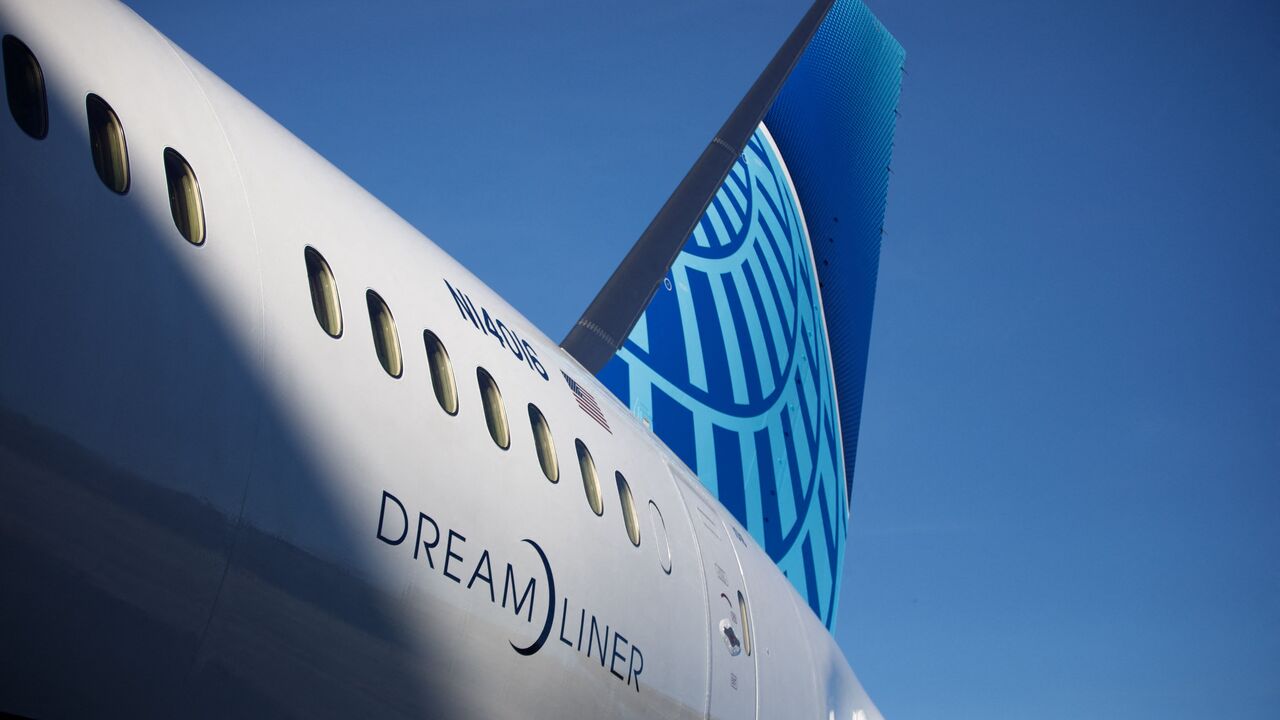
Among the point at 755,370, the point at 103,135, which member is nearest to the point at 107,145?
the point at 103,135

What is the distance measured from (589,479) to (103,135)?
8.54 ft

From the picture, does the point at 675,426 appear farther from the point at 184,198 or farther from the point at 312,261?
the point at 184,198

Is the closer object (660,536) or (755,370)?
(660,536)

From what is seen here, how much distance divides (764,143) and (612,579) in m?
8.88

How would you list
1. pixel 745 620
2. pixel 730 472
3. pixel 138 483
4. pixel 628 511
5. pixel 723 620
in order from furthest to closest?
1. pixel 730 472
2. pixel 745 620
3. pixel 723 620
4. pixel 628 511
5. pixel 138 483

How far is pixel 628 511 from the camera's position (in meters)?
5.25

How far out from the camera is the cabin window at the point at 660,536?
17.8ft

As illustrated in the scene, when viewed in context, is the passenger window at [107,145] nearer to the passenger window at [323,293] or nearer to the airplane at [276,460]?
the airplane at [276,460]

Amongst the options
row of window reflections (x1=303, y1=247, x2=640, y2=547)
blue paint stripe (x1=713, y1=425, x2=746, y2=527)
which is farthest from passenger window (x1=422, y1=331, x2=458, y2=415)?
blue paint stripe (x1=713, y1=425, x2=746, y2=527)

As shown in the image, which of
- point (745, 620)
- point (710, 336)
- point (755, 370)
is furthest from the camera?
point (755, 370)

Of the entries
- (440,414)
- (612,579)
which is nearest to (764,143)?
(612,579)

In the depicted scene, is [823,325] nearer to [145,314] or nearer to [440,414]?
[440,414]

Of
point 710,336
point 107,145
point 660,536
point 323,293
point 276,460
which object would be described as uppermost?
point 710,336

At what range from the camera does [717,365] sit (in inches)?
413
